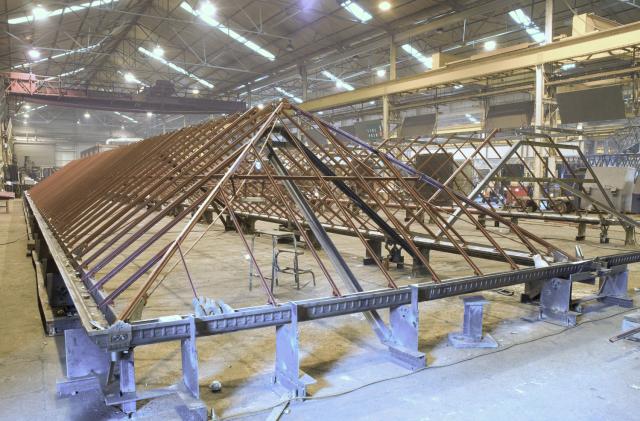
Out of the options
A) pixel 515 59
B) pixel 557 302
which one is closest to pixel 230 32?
pixel 515 59

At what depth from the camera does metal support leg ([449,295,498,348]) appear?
4.13 metres

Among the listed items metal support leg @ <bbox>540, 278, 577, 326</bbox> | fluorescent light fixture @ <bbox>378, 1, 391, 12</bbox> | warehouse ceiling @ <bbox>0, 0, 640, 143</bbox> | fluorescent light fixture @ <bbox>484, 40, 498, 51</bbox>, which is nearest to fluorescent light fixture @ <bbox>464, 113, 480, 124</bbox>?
warehouse ceiling @ <bbox>0, 0, 640, 143</bbox>

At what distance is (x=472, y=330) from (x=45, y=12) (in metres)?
19.0

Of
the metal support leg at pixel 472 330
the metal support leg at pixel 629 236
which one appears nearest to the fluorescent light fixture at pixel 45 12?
the metal support leg at pixel 472 330

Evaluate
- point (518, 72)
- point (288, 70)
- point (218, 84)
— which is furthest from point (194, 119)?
point (518, 72)

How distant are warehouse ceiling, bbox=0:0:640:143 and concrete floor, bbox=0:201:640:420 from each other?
12957 mm

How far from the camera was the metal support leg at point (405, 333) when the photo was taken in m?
3.72

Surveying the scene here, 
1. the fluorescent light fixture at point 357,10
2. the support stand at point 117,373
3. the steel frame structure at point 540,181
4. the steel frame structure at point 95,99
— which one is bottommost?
the support stand at point 117,373

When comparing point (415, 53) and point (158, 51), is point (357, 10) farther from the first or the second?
point (158, 51)

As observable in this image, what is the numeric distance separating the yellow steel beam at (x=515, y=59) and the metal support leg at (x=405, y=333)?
11.3 metres

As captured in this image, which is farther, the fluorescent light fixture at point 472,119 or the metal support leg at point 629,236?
the fluorescent light fixture at point 472,119

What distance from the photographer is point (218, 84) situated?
2997 cm

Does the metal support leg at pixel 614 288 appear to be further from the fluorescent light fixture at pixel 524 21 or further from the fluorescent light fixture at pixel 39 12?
the fluorescent light fixture at pixel 39 12

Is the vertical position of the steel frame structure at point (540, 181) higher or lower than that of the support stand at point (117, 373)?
higher
